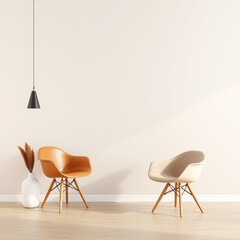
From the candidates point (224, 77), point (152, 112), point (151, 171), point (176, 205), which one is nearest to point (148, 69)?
→ point (152, 112)

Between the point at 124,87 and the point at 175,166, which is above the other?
the point at 124,87

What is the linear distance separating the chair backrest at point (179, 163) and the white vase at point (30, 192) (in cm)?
166

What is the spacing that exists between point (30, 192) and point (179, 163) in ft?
6.49

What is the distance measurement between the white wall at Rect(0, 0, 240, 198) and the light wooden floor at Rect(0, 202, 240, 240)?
0.55m

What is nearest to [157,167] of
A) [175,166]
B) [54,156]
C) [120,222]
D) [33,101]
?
[175,166]

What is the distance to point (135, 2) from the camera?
6.65m

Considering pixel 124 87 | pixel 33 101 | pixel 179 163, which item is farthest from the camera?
pixel 124 87

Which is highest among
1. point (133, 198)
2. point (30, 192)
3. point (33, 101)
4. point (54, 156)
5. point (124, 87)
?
point (124, 87)

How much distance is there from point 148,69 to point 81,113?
112cm

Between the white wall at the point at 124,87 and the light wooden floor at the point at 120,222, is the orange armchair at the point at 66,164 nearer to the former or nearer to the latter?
the white wall at the point at 124,87

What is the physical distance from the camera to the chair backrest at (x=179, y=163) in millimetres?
6219

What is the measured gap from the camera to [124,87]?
667 cm

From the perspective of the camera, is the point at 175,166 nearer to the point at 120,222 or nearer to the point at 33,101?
the point at 120,222

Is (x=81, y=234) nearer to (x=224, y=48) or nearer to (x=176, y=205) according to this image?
(x=176, y=205)
